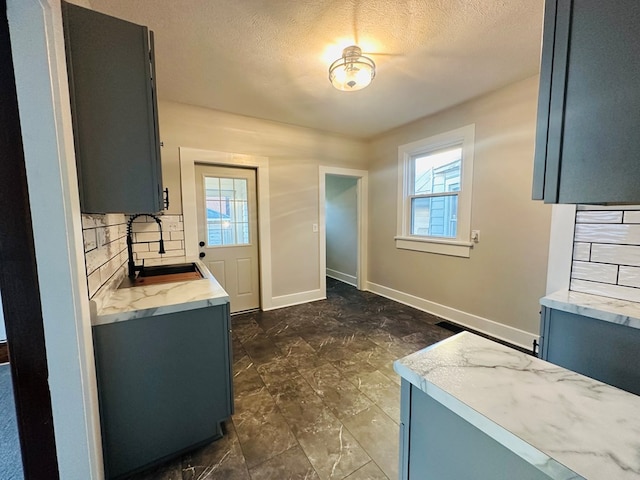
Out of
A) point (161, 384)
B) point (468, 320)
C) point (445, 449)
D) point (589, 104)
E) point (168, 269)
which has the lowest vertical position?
point (468, 320)

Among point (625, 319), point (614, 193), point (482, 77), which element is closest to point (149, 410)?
point (614, 193)

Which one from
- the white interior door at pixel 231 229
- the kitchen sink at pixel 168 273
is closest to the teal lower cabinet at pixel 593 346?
the kitchen sink at pixel 168 273

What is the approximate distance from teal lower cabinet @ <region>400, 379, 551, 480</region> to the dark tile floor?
2.57 ft

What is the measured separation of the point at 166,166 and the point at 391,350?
299cm

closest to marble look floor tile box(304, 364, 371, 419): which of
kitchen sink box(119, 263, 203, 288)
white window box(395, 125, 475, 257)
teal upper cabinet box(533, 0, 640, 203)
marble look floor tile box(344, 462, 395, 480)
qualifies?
marble look floor tile box(344, 462, 395, 480)

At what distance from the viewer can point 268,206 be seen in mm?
3463

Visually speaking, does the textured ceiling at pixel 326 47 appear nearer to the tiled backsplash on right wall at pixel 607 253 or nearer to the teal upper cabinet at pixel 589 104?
the tiled backsplash on right wall at pixel 607 253

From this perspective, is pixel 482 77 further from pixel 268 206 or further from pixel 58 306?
pixel 58 306

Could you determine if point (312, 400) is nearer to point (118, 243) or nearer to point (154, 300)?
point (154, 300)

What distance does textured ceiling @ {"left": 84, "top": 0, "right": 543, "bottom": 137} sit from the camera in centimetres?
160

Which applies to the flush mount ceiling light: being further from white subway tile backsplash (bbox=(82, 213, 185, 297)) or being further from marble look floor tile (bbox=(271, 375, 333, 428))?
marble look floor tile (bbox=(271, 375, 333, 428))

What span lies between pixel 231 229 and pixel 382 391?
8.06ft

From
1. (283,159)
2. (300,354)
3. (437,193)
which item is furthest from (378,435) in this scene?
(283,159)

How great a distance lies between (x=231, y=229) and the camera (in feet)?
11.0
